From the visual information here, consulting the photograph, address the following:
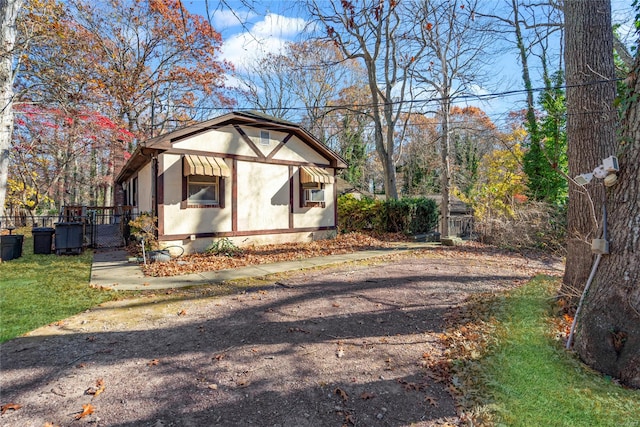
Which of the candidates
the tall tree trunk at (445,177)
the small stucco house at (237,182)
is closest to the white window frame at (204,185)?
the small stucco house at (237,182)

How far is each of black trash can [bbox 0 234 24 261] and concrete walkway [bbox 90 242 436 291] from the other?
5.69 feet

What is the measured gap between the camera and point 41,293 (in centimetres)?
541

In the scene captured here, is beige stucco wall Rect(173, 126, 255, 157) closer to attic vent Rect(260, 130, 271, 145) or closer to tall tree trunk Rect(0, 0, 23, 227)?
attic vent Rect(260, 130, 271, 145)

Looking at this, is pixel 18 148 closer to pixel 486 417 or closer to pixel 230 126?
pixel 230 126

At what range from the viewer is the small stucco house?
8742mm

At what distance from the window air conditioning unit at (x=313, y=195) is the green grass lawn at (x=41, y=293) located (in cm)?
654

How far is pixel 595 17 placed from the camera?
4527mm

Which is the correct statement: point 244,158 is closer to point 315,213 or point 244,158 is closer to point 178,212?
point 178,212

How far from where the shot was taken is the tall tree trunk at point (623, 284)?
9.73 feet

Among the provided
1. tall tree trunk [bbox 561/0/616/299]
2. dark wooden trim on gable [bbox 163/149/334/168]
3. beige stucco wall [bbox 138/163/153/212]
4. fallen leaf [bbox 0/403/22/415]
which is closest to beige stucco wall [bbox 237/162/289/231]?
dark wooden trim on gable [bbox 163/149/334/168]

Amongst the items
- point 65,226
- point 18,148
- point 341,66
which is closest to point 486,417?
point 65,226

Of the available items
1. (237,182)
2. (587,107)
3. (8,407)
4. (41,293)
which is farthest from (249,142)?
(8,407)

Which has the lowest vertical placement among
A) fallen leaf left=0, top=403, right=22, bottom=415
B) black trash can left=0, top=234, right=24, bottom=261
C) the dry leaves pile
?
fallen leaf left=0, top=403, right=22, bottom=415

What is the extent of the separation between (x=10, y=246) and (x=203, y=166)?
5.25m
